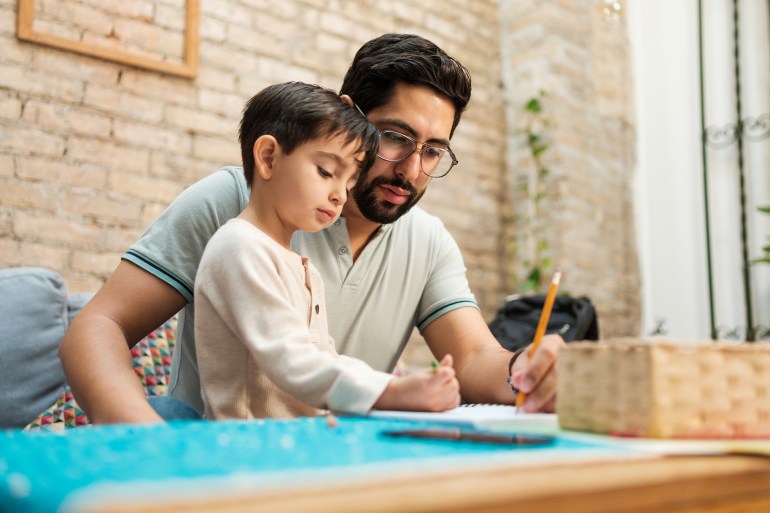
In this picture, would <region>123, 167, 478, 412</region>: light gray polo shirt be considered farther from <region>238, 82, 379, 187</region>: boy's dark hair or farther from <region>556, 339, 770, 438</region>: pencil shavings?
<region>556, 339, 770, 438</region>: pencil shavings

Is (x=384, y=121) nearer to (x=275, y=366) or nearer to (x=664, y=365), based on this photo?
(x=275, y=366)

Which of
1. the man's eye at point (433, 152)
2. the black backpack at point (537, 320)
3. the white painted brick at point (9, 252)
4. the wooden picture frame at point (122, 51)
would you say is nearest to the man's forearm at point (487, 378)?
the man's eye at point (433, 152)

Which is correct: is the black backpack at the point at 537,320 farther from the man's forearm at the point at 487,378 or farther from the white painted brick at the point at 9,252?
the white painted brick at the point at 9,252

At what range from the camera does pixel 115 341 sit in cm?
120

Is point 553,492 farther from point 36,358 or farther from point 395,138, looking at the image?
point 36,358

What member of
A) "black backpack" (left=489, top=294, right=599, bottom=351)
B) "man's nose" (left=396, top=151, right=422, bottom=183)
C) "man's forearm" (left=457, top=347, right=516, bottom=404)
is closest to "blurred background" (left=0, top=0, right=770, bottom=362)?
"black backpack" (left=489, top=294, right=599, bottom=351)

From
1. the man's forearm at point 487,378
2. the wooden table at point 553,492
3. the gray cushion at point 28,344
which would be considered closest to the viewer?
the wooden table at point 553,492

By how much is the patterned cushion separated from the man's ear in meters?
1.14

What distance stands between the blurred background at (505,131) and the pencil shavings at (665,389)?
277 cm

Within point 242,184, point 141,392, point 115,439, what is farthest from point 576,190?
point 115,439

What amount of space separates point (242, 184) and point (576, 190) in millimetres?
3423

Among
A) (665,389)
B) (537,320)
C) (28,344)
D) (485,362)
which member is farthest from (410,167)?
(537,320)

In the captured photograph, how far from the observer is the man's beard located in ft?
5.48

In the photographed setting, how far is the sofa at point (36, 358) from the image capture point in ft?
6.89
